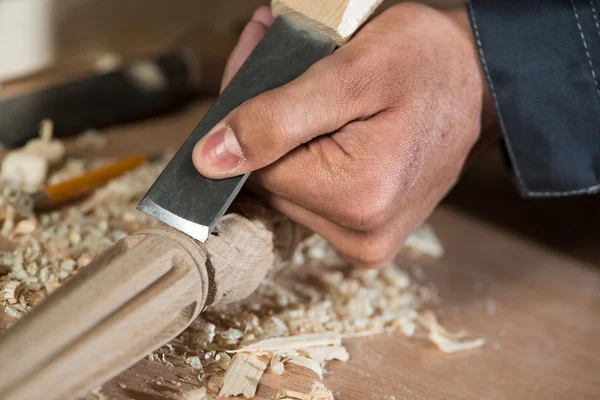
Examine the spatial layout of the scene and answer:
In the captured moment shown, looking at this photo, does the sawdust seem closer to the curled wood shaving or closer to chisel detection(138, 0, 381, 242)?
the curled wood shaving

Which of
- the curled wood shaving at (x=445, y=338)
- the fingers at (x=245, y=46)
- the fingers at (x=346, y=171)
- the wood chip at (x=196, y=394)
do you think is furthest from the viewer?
the curled wood shaving at (x=445, y=338)

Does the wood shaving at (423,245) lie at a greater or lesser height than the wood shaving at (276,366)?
lesser

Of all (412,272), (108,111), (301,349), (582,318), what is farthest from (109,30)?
(582,318)

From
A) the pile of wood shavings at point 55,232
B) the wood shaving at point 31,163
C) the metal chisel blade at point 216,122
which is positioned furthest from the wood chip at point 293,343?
the wood shaving at point 31,163

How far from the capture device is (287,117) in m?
0.89

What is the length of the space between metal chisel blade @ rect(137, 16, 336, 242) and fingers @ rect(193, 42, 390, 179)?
0.02 meters

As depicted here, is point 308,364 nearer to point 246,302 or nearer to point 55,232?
point 246,302

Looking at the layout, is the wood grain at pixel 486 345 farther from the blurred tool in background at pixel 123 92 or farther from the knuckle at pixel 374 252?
the blurred tool in background at pixel 123 92

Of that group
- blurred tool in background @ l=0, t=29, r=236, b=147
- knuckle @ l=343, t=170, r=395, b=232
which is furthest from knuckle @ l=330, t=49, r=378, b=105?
blurred tool in background @ l=0, t=29, r=236, b=147

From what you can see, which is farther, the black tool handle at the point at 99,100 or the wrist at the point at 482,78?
→ the black tool handle at the point at 99,100

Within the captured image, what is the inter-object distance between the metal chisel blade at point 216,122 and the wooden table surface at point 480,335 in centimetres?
22

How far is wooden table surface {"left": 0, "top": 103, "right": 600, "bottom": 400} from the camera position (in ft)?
3.28

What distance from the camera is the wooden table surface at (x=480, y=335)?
3.28ft

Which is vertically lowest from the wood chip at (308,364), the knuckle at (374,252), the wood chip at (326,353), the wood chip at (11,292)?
the wood chip at (326,353)
